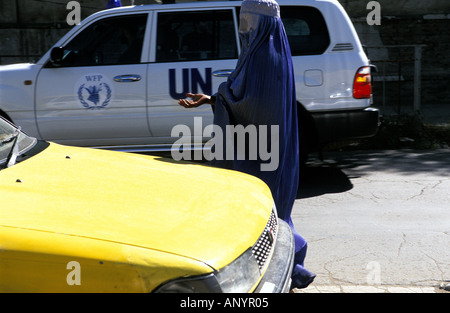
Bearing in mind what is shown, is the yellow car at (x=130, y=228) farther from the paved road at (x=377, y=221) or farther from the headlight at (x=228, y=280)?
the paved road at (x=377, y=221)

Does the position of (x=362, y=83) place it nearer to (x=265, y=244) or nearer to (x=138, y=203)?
(x=265, y=244)

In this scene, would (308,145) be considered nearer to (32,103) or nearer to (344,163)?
(344,163)

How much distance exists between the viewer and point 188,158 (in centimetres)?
725

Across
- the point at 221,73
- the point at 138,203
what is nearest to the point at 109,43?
the point at 221,73

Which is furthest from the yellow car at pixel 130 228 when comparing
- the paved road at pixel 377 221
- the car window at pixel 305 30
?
the car window at pixel 305 30

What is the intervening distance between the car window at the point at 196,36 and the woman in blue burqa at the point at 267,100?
3.00m

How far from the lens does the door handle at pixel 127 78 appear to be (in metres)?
7.04

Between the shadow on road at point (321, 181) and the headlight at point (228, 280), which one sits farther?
the shadow on road at point (321, 181)

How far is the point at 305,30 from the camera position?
281 inches

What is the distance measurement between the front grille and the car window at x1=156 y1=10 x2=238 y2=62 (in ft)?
13.5
